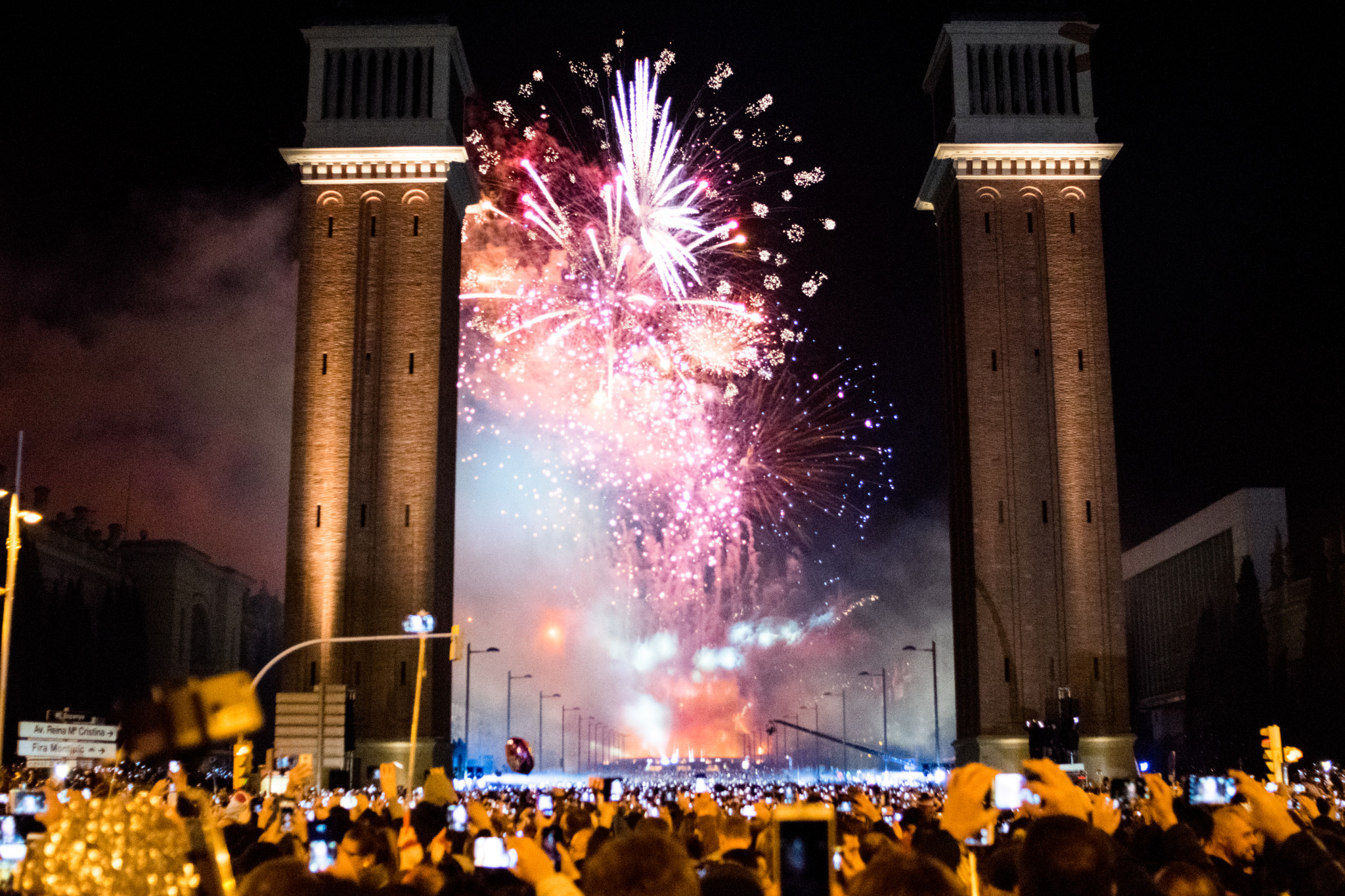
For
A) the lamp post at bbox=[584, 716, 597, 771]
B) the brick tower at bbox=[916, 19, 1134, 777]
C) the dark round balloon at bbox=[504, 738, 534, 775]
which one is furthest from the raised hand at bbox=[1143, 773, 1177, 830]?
the lamp post at bbox=[584, 716, 597, 771]

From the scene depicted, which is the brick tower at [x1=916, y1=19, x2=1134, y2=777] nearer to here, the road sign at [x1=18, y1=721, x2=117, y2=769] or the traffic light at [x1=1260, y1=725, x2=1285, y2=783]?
the traffic light at [x1=1260, y1=725, x2=1285, y2=783]

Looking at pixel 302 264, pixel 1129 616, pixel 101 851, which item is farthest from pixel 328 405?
pixel 1129 616

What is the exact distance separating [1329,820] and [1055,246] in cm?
4422

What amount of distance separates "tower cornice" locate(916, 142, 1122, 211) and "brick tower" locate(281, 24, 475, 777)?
1792 cm

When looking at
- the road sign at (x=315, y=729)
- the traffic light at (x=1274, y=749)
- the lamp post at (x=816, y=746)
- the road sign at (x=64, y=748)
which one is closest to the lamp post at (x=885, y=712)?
the lamp post at (x=816, y=746)

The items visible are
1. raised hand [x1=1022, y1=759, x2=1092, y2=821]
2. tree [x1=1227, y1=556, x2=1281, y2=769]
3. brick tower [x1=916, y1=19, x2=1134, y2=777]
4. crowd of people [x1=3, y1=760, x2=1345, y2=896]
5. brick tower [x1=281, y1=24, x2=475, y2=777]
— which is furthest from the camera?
tree [x1=1227, y1=556, x2=1281, y2=769]

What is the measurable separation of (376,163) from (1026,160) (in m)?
23.5

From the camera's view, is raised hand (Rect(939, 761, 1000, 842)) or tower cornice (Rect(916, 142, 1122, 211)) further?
tower cornice (Rect(916, 142, 1122, 211))

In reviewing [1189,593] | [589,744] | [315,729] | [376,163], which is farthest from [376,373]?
[589,744]

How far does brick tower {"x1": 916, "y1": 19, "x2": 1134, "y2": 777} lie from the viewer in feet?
174

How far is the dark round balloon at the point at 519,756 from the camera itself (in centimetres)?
3203

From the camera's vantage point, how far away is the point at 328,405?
5497 centimetres

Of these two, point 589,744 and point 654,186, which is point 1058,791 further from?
point 589,744

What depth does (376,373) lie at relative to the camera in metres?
55.3
